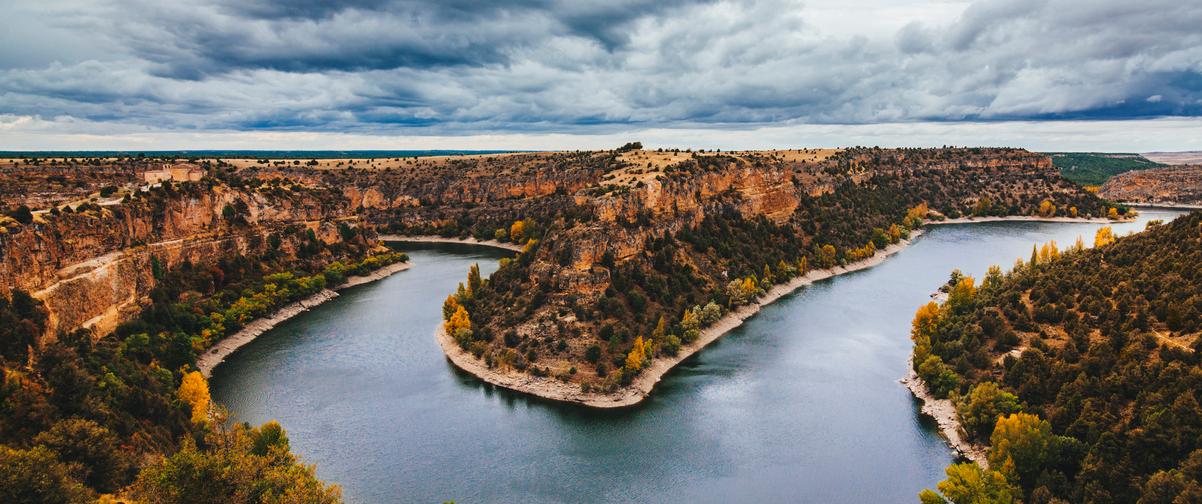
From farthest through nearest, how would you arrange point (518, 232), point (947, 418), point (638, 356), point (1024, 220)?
point (1024, 220) → point (518, 232) → point (638, 356) → point (947, 418)

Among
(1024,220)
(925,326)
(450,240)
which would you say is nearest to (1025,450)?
(925,326)

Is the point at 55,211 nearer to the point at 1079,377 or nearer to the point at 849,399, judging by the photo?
the point at 849,399

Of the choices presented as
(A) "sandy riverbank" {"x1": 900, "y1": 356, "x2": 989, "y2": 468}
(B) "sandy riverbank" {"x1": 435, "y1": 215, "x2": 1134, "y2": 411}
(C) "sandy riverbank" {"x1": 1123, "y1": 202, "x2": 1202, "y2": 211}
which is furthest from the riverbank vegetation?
(C) "sandy riverbank" {"x1": 1123, "y1": 202, "x2": 1202, "y2": 211}

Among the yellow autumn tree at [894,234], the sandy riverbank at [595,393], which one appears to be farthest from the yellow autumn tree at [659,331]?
the yellow autumn tree at [894,234]

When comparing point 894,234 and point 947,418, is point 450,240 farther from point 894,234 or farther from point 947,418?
point 947,418

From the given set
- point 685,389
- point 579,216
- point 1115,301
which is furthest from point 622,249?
point 1115,301

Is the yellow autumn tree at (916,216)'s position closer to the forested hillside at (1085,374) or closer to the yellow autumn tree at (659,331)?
the forested hillside at (1085,374)
